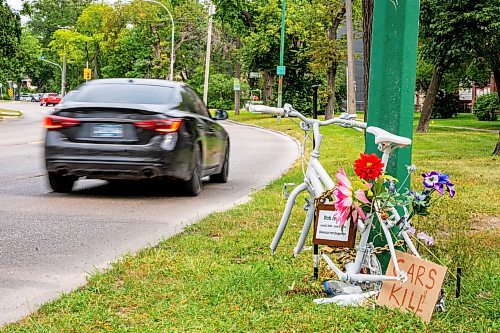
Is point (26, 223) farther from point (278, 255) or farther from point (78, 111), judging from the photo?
point (278, 255)

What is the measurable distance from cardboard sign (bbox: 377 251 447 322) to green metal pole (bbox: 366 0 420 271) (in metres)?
0.82

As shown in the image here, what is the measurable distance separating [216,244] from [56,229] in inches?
83.9

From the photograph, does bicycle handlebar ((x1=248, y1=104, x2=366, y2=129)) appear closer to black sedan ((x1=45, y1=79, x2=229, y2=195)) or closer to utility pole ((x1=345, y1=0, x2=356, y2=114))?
black sedan ((x1=45, y1=79, x2=229, y2=195))

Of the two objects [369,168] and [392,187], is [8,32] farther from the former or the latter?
[369,168]

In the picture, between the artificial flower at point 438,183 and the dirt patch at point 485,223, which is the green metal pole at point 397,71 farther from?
the dirt patch at point 485,223

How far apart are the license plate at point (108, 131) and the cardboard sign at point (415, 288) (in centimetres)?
A: 654

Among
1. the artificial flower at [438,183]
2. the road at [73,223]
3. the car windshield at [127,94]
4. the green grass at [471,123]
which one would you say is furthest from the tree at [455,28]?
the artificial flower at [438,183]

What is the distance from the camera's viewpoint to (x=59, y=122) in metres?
10.8

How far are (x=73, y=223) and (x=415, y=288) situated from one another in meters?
4.90

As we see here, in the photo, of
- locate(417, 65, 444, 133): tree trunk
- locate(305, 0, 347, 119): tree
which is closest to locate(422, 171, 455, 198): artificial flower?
locate(417, 65, 444, 133): tree trunk

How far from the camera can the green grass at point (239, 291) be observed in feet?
14.1

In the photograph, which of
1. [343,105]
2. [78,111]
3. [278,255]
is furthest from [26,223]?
[343,105]

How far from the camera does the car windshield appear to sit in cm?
1110

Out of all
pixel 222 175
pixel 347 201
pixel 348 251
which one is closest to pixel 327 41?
pixel 222 175
